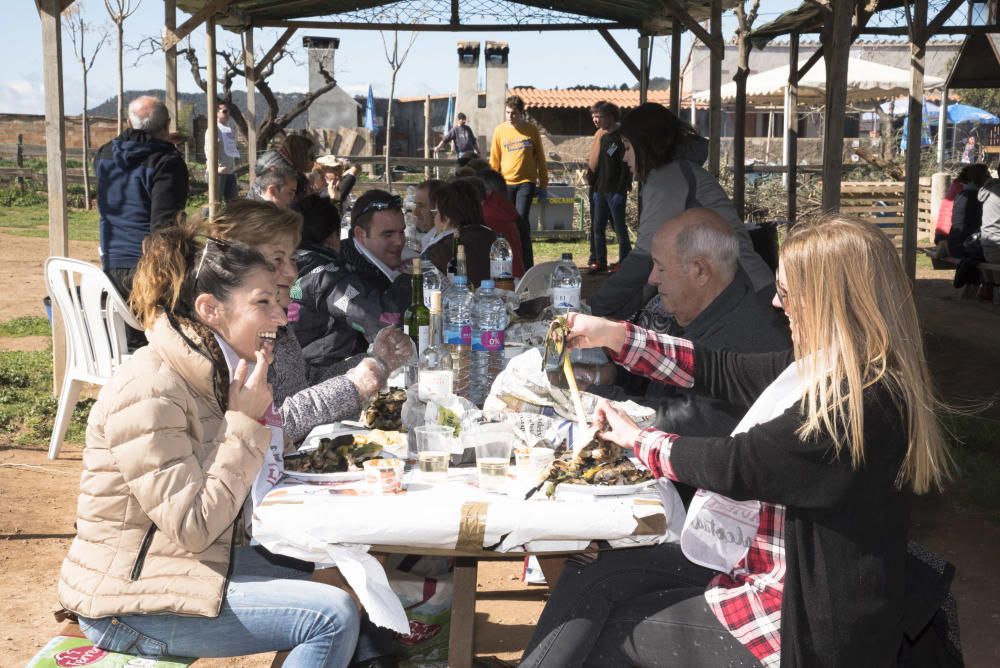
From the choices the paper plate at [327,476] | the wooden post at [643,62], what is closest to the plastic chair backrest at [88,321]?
the paper plate at [327,476]

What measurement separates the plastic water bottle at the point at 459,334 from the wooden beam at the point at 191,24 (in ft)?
17.6

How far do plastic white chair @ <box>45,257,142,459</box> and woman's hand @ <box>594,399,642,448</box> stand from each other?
3.25 meters

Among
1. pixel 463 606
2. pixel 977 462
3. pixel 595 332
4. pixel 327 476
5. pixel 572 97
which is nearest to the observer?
pixel 327 476

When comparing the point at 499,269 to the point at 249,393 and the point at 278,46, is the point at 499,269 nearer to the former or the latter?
the point at 249,393

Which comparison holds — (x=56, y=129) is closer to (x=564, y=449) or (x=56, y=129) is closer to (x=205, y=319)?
(x=205, y=319)

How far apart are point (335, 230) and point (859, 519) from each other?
3.07 m

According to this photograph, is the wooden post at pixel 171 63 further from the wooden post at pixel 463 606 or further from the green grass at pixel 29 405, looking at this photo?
the wooden post at pixel 463 606

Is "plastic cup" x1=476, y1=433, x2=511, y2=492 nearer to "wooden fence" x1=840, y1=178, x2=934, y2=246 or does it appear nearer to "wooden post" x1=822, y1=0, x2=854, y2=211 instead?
"wooden post" x1=822, y1=0, x2=854, y2=211

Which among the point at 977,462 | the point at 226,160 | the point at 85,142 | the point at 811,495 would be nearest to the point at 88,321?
the point at 811,495

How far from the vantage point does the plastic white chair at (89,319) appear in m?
4.98

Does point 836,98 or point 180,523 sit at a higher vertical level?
point 836,98

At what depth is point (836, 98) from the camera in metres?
6.27

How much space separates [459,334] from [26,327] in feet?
22.0

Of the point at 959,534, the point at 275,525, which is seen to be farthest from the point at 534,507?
the point at 959,534
